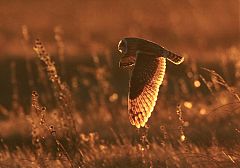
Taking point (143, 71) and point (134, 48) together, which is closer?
point (143, 71)

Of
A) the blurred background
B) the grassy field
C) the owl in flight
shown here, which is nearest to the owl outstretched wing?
the owl in flight

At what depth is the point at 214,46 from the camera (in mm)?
16484

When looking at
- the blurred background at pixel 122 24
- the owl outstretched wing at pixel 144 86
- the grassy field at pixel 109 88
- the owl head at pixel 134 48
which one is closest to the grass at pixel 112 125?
the grassy field at pixel 109 88

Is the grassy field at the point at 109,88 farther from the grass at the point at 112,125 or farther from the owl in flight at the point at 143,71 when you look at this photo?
the owl in flight at the point at 143,71

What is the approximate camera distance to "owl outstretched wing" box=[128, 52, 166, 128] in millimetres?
5949

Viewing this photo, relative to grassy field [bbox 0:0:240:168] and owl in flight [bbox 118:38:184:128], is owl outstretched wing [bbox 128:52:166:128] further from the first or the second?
grassy field [bbox 0:0:240:168]

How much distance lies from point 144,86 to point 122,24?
1469cm

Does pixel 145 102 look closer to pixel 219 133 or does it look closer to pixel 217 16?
pixel 219 133

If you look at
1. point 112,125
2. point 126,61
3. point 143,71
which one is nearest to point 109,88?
point 112,125

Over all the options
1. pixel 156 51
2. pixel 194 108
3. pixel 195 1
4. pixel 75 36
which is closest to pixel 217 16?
pixel 195 1

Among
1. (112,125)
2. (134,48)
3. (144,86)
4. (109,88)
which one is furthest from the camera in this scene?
(109,88)

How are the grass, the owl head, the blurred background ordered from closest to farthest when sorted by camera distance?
the owl head
the grass
the blurred background

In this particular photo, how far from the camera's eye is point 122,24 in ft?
68.2

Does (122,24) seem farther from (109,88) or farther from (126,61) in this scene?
(126,61)
